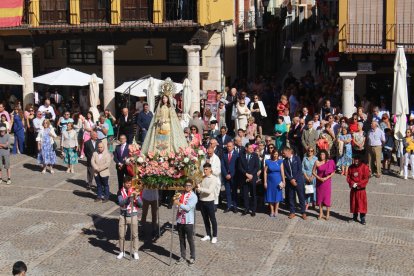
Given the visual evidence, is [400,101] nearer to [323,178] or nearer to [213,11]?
[323,178]

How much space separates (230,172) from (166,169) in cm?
358

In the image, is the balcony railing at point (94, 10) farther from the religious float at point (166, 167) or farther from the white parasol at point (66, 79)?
the religious float at point (166, 167)

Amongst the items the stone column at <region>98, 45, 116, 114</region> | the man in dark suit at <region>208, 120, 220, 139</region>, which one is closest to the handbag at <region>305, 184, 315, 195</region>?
the man in dark suit at <region>208, 120, 220, 139</region>

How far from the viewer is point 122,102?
101 feet

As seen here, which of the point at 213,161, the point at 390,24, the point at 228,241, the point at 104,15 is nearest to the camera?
the point at 228,241

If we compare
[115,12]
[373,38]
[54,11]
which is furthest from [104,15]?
[373,38]

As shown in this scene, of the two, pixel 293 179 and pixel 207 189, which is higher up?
pixel 207 189

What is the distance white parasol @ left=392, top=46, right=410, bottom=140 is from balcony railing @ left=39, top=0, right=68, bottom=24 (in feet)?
43.5

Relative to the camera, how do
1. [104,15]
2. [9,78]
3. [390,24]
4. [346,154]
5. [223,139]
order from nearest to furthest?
1. [223,139]
2. [346,154]
3. [390,24]
4. [9,78]
5. [104,15]

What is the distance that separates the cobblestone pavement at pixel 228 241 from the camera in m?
14.0

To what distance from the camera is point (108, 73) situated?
2920cm

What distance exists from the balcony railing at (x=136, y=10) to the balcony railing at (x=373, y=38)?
7177mm

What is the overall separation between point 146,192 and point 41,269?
276 centimetres

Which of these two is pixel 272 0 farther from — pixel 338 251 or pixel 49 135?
pixel 338 251
